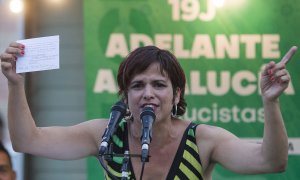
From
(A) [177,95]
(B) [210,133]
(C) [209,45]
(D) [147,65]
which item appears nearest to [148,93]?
(D) [147,65]

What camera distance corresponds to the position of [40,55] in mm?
2941

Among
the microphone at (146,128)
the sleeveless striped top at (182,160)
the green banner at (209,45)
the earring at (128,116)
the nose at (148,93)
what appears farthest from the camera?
the green banner at (209,45)

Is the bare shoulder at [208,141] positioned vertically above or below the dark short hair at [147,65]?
below

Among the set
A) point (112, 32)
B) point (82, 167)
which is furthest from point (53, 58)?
point (82, 167)

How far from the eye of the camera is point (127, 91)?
3094 millimetres

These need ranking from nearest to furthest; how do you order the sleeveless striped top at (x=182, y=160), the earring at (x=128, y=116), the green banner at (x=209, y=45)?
1. the sleeveless striped top at (x=182, y=160)
2. the earring at (x=128, y=116)
3. the green banner at (x=209, y=45)

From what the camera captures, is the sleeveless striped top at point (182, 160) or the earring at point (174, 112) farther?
the earring at point (174, 112)

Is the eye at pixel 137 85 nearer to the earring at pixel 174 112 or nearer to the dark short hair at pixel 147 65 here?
the dark short hair at pixel 147 65

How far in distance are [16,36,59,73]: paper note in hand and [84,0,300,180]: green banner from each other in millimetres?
2887

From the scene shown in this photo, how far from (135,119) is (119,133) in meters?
0.17

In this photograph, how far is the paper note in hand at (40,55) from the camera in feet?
9.56

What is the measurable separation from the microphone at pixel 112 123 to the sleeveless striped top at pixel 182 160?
1.11 ft

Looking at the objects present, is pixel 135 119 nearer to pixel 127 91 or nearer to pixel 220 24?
pixel 127 91

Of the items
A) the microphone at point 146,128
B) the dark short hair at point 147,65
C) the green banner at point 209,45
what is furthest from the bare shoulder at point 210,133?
the green banner at point 209,45
